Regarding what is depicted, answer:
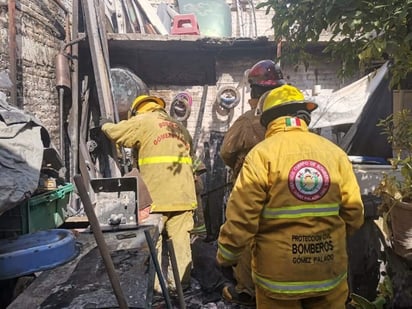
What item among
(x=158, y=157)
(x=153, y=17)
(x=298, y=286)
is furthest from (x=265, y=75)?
(x=153, y=17)

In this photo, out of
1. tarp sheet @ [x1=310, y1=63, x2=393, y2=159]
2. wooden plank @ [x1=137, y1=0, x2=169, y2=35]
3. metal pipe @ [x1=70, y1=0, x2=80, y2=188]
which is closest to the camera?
tarp sheet @ [x1=310, y1=63, x2=393, y2=159]

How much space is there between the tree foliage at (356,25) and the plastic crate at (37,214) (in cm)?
238

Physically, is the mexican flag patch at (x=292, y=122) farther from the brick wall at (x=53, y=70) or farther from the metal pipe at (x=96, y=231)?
the brick wall at (x=53, y=70)

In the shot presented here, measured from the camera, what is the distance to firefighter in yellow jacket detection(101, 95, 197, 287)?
405cm

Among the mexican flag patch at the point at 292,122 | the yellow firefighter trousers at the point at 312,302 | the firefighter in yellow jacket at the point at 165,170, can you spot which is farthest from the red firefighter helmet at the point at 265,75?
the yellow firefighter trousers at the point at 312,302

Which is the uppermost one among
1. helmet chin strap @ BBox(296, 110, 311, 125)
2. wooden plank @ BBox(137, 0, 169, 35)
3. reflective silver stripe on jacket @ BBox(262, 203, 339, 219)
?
wooden plank @ BBox(137, 0, 169, 35)

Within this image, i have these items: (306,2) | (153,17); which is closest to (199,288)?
(306,2)

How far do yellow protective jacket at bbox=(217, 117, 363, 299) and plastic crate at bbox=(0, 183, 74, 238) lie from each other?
1687 millimetres

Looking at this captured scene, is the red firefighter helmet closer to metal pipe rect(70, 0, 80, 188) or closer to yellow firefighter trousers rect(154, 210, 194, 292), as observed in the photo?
yellow firefighter trousers rect(154, 210, 194, 292)

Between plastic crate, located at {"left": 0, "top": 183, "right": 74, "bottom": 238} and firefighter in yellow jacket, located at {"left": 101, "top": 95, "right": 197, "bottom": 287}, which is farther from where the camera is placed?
firefighter in yellow jacket, located at {"left": 101, "top": 95, "right": 197, "bottom": 287}

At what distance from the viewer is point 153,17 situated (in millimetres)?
7938

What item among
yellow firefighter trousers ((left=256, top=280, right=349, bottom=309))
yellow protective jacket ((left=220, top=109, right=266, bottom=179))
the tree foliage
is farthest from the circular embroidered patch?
yellow protective jacket ((left=220, top=109, right=266, bottom=179))

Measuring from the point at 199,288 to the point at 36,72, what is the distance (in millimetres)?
3713

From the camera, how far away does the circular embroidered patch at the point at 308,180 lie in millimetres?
2244
